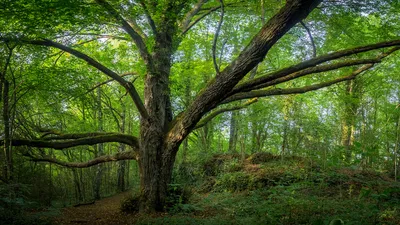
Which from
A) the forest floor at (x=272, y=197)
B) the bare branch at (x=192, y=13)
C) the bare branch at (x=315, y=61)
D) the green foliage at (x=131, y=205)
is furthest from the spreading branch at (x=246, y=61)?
the bare branch at (x=192, y=13)

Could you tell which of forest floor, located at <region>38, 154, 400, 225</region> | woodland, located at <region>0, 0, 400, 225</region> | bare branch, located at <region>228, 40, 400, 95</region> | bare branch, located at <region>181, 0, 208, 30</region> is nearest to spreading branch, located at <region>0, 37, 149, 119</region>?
woodland, located at <region>0, 0, 400, 225</region>

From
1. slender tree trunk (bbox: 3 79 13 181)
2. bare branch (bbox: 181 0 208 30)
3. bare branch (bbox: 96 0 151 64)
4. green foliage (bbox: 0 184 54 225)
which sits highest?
bare branch (bbox: 181 0 208 30)

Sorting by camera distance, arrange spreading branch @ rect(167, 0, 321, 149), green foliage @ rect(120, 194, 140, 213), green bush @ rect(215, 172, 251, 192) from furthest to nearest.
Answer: green bush @ rect(215, 172, 251, 192) → green foliage @ rect(120, 194, 140, 213) → spreading branch @ rect(167, 0, 321, 149)

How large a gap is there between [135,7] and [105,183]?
15.2m

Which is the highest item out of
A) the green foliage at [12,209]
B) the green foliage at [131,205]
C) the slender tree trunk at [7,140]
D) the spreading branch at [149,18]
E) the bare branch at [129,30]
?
the spreading branch at [149,18]

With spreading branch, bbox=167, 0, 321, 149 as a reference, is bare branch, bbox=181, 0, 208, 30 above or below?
above

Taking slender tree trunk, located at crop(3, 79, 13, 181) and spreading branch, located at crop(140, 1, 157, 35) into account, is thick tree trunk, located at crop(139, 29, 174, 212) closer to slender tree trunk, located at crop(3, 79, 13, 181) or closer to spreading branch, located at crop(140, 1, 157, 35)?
spreading branch, located at crop(140, 1, 157, 35)

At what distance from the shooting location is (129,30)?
715 cm

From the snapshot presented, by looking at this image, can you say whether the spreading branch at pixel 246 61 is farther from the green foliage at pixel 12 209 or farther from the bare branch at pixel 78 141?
the green foliage at pixel 12 209

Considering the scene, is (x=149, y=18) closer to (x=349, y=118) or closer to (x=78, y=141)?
(x=78, y=141)

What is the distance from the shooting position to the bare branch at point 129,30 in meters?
5.86

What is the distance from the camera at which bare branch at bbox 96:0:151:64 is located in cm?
586


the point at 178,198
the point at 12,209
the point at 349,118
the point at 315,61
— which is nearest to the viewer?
the point at 12,209

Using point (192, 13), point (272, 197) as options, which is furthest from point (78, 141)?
point (272, 197)
